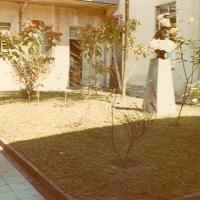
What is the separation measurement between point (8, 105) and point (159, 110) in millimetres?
4692

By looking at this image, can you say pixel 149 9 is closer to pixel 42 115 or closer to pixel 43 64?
pixel 43 64

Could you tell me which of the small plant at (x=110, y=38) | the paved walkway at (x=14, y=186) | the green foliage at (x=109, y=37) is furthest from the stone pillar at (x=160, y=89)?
the paved walkway at (x=14, y=186)

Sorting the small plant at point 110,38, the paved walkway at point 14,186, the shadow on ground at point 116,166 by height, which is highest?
the small plant at point 110,38

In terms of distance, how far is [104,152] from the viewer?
687 centimetres

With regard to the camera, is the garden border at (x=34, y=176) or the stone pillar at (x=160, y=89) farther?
the stone pillar at (x=160, y=89)

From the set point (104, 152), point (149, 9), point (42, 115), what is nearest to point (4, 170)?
point (104, 152)

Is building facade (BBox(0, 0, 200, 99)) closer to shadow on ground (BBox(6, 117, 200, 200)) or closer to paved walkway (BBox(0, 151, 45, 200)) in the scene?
shadow on ground (BBox(6, 117, 200, 200))

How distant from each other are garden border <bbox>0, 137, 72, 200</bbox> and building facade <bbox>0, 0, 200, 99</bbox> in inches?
340

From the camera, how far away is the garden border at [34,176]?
5.07 metres

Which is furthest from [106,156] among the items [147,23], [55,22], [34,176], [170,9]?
[55,22]

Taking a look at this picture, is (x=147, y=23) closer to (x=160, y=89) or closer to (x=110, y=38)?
(x=110, y=38)

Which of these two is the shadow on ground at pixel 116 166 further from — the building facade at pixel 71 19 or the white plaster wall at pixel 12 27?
the white plaster wall at pixel 12 27

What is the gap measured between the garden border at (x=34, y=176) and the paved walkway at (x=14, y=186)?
85 mm

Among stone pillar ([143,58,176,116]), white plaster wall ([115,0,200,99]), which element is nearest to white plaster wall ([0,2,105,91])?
white plaster wall ([115,0,200,99])
